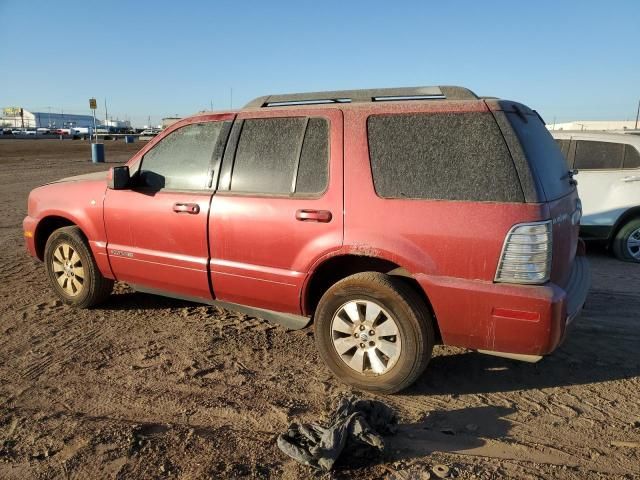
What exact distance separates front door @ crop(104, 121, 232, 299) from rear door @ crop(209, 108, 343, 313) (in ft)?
0.55

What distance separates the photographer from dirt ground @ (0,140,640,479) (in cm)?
268

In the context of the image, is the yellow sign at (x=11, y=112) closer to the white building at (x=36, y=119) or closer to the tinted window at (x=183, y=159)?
the white building at (x=36, y=119)

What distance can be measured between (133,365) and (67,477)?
128 centimetres

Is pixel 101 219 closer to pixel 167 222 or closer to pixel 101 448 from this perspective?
pixel 167 222

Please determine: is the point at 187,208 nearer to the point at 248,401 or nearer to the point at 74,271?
the point at 248,401

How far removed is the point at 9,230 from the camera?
28.7ft

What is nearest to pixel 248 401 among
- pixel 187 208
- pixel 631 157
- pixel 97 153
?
pixel 187 208

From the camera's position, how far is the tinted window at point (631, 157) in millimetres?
7043

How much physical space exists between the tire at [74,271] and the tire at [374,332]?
7.97 ft

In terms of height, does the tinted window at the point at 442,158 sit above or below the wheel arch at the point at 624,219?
above

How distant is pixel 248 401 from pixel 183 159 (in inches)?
80.4

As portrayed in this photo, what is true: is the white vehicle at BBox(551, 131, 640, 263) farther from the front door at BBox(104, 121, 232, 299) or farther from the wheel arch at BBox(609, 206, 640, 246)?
the front door at BBox(104, 121, 232, 299)

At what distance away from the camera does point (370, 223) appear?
3.28m

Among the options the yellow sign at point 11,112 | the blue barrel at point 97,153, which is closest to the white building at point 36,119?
the yellow sign at point 11,112
